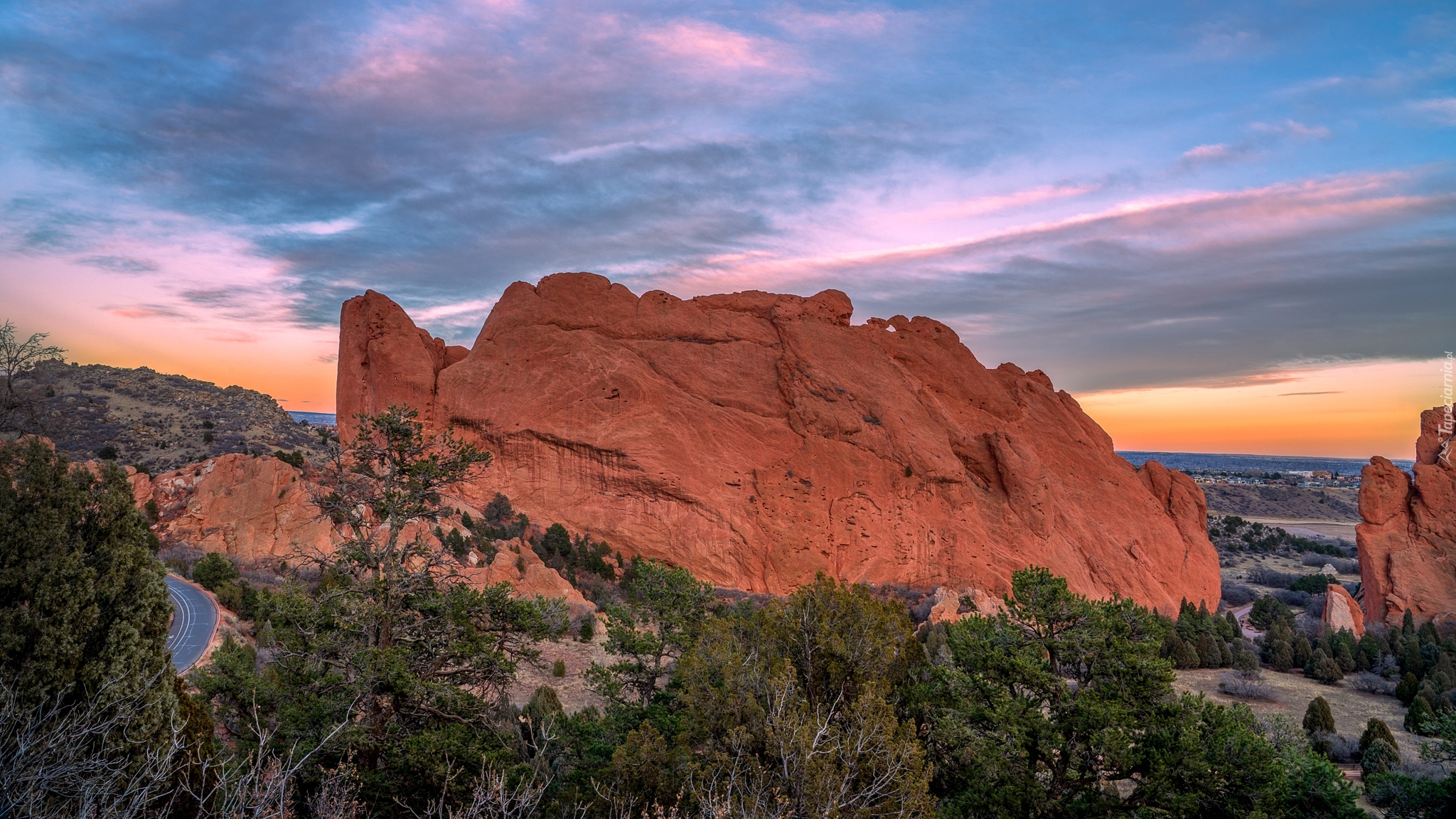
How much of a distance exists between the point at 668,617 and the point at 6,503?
11741 millimetres

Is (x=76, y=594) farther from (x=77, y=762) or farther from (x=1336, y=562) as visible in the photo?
(x=1336, y=562)

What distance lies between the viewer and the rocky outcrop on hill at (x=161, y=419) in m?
Answer: 43.8

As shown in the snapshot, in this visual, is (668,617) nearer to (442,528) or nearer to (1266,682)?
(442,528)

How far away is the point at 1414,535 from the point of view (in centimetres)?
4041

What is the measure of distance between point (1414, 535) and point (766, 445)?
3660 cm

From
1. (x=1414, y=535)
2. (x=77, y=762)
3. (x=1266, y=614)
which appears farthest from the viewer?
(x=1266, y=614)

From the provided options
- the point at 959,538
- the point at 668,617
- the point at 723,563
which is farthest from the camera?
the point at 959,538

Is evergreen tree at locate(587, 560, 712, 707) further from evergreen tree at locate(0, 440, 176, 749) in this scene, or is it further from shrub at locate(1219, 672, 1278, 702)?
shrub at locate(1219, 672, 1278, 702)

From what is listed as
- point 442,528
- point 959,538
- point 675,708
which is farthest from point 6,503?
point 959,538

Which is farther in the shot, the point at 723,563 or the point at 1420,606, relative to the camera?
the point at 1420,606

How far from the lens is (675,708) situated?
51.1ft

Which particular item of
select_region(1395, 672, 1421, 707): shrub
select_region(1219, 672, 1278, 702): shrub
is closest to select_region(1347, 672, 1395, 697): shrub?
select_region(1395, 672, 1421, 707): shrub

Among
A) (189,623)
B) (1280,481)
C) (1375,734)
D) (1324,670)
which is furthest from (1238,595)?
(1280,481)

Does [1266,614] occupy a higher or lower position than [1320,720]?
lower
